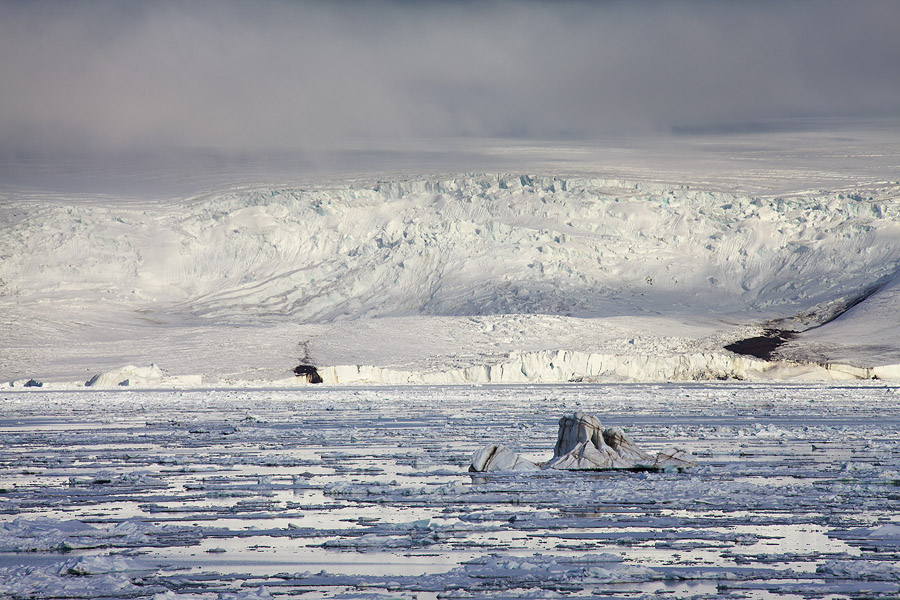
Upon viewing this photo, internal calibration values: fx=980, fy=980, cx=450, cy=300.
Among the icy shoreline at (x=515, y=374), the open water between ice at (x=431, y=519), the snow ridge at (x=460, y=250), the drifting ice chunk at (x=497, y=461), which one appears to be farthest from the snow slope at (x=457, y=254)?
the drifting ice chunk at (x=497, y=461)

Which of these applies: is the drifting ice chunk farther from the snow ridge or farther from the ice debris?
the snow ridge

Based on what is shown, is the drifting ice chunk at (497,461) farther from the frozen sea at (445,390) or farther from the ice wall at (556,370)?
the ice wall at (556,370)

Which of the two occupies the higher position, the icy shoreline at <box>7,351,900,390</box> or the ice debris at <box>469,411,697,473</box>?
the ice debris at <box>469,411,697,473</box>

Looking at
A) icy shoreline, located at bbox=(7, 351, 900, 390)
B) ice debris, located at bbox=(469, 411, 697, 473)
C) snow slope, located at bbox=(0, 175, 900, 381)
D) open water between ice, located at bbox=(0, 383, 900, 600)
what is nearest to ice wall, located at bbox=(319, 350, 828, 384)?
icy shoreline, located at bbox=(7, 351, 900, 390)

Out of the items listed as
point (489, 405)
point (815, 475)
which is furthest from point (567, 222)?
point (815, 475)

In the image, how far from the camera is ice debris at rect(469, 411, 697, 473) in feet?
44.9

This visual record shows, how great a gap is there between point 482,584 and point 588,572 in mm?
841

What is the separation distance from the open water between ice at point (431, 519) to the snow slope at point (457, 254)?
216ft

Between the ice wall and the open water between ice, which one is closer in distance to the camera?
the open water between ice

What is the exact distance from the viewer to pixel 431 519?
9.76 meters

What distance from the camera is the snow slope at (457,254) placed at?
313 feet

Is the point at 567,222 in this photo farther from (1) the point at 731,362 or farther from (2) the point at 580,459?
(2) the point at 580,459

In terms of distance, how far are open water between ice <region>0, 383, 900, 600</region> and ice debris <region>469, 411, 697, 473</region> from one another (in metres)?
0.42

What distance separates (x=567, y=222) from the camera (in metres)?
107
